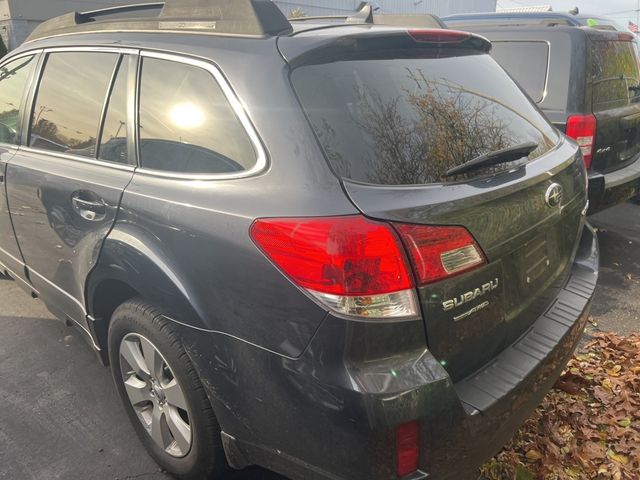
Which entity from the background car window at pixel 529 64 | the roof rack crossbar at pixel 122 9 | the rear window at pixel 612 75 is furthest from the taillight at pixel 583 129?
the roof rack crossbar at pixel 122 9

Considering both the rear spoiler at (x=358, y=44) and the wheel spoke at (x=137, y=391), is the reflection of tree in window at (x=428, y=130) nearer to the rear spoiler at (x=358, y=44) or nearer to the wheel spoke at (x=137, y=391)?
the rear spoiler at (x=358, y=44)

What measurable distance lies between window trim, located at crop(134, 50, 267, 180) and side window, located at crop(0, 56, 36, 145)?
1.26m

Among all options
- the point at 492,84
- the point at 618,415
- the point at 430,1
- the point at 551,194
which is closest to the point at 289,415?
the point at 551,194

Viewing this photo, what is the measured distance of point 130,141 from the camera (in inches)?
87.0

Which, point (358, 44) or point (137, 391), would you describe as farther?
point (137, 391)

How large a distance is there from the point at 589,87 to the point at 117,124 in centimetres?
364

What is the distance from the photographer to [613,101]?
14.7 feet

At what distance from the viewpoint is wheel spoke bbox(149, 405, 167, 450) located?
2270 millimetres

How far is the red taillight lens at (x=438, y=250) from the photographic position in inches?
61.7

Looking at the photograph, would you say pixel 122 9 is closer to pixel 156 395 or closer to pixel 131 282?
pixel 131 282

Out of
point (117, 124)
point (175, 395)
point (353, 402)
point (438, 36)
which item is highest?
point (438, 36)

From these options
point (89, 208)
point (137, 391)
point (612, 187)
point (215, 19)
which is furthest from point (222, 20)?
point (612, 187)

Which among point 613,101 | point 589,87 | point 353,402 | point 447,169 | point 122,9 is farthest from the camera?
point 613,101

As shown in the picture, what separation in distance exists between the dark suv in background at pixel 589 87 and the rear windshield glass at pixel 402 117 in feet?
7.84
